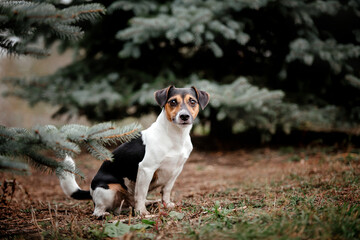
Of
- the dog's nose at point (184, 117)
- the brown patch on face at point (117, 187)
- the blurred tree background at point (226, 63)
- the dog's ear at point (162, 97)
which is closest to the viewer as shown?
the dog's nose at point (184, 117)

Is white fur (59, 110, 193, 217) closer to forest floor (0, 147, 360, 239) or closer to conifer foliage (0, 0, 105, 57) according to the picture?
forest floor (0, 147, 360, 239)

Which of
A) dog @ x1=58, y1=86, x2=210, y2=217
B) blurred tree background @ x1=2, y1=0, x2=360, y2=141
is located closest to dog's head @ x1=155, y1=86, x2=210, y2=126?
dog @ x1=58, y1=86, x2=210, y2=217

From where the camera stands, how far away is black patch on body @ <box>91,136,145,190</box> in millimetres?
3002

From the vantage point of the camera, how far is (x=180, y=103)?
301 cm

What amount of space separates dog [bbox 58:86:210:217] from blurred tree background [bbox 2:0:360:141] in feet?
8.09

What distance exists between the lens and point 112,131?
2318 millimetres

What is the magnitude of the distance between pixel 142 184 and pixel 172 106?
0.88m

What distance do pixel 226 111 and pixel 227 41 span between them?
1726 millimetres

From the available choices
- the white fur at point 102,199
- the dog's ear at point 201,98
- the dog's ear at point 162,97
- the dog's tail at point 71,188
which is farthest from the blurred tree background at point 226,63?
the white fur at point 102,199

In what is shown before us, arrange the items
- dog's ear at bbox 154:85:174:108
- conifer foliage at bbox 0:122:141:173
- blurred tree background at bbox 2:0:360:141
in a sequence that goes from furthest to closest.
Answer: blurred tree background at bbox 2:0:360:141 < dog's ear at bbox 154:85:174:108 < conifer foliage at bbox 0:122:141:173

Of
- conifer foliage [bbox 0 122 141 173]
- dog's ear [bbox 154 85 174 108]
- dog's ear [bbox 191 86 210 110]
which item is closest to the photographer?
conifer foliage [bbox 0 122 141 173]

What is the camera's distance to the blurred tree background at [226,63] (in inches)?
220

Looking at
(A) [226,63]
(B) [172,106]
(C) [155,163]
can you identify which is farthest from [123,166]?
(A) [226,63]

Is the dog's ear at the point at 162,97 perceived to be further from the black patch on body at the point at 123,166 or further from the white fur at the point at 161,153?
the black patch on body at the point at 123,166
